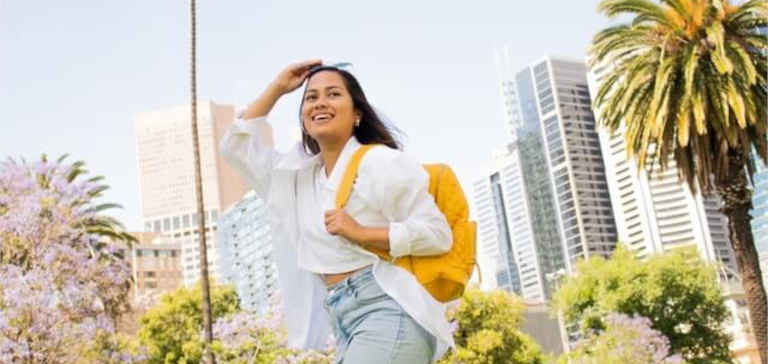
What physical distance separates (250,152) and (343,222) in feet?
1.82

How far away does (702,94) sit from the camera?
62.5 ft

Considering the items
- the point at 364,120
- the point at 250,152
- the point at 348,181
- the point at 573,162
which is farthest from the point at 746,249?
the point at 573,162

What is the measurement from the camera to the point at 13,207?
13594 mm

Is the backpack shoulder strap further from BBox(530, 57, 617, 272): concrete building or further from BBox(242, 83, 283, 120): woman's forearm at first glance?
BBox(530, 57, 617, 272): concrete building

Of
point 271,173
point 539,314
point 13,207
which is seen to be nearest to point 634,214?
point 539,314

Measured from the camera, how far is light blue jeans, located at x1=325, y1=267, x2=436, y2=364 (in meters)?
2.64

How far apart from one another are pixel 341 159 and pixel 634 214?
118213 mm

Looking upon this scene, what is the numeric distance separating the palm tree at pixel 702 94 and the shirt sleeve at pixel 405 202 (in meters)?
16.6

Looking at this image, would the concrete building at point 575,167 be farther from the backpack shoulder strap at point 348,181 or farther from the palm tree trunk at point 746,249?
the backpack shoulder strap at point 348,181

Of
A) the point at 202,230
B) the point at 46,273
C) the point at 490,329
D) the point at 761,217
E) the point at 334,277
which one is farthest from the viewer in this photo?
the point at 761,217

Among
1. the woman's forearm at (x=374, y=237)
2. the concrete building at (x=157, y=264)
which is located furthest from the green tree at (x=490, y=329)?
the concrete building at (x=157, y=264)

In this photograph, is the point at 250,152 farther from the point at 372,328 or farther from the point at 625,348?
the point at 625,348

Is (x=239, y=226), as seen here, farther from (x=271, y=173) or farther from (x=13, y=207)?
(x=271, y=173)

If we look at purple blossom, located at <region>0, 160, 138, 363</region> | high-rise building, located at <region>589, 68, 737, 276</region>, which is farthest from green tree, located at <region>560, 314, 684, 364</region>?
high-rise building, located at <region>589, 68, 737, 276</region>
